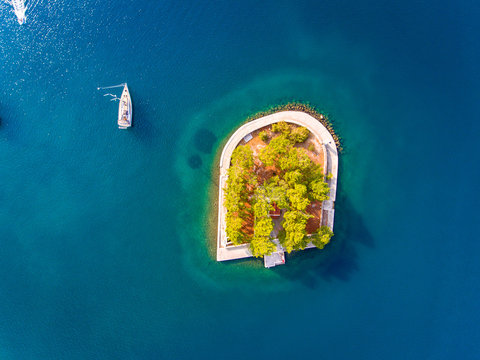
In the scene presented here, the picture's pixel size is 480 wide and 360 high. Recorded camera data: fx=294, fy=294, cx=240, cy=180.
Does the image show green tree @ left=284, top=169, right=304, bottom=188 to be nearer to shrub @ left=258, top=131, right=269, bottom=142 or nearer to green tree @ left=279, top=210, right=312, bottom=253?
green tree @ left=279, top=210, right=312, bottom=253

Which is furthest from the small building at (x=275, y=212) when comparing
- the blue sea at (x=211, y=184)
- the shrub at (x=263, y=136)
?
the shrub at (x=263, y=136)

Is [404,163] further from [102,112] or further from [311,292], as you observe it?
[102,112]

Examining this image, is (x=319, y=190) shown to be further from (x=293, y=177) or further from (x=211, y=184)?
(x=211, y=184)

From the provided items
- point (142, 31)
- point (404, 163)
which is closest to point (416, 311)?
point (404, 163)

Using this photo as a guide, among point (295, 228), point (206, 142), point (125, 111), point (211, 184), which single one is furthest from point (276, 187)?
point (125, 111)

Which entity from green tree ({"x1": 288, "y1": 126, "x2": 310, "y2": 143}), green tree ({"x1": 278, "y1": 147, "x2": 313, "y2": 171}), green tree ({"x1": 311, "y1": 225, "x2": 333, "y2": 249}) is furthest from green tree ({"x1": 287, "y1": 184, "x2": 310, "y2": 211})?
green tree ({"x1": 288, "y1": 126, "x2": 310, "y2": 143})

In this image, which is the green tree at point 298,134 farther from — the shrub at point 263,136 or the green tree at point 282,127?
the shrub at point 263,136
